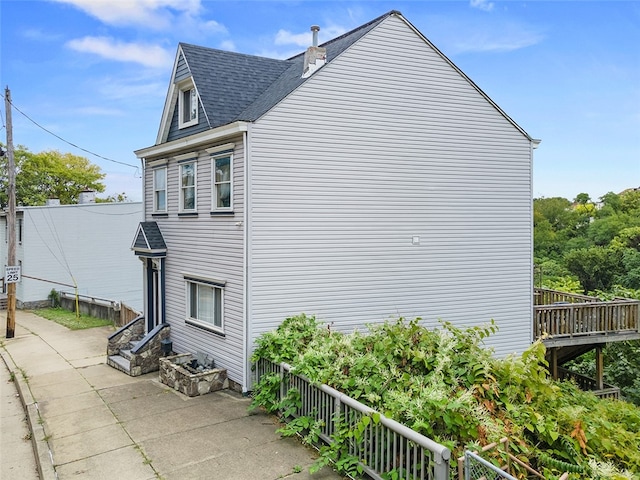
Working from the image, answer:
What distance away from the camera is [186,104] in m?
12.7

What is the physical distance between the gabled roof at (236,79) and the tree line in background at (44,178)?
32.2m

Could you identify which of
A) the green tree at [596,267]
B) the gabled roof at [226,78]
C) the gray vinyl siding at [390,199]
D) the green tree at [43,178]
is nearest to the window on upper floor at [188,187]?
the gabled roof at [226,78]

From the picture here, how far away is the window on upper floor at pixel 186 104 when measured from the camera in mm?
12281

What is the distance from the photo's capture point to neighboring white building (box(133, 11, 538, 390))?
10.1 metres

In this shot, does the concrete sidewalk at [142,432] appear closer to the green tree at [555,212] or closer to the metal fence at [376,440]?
the metal fence at [376,440]

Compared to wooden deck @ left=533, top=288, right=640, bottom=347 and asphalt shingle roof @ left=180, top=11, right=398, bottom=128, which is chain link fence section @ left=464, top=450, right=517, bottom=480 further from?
wooden deck @ left=533, top=288, right=640, bottom=347

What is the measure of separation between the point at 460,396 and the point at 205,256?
701 centimetres

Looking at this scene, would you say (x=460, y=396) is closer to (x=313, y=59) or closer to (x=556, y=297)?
(x=313, y=59)

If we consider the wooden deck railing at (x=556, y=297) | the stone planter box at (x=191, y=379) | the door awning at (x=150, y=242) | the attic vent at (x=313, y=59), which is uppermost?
the attic vent at (x=313, y=59)

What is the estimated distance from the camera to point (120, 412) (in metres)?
8.96

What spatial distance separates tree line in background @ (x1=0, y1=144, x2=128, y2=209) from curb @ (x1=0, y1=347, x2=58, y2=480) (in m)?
32.7

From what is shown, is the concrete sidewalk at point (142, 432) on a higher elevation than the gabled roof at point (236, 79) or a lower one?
lower

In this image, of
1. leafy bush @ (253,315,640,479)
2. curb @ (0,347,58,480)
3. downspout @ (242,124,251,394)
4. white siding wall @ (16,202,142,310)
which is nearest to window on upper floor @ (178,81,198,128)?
downspout @ (242,124,251,394)

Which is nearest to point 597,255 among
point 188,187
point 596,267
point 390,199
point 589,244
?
point 596,267
